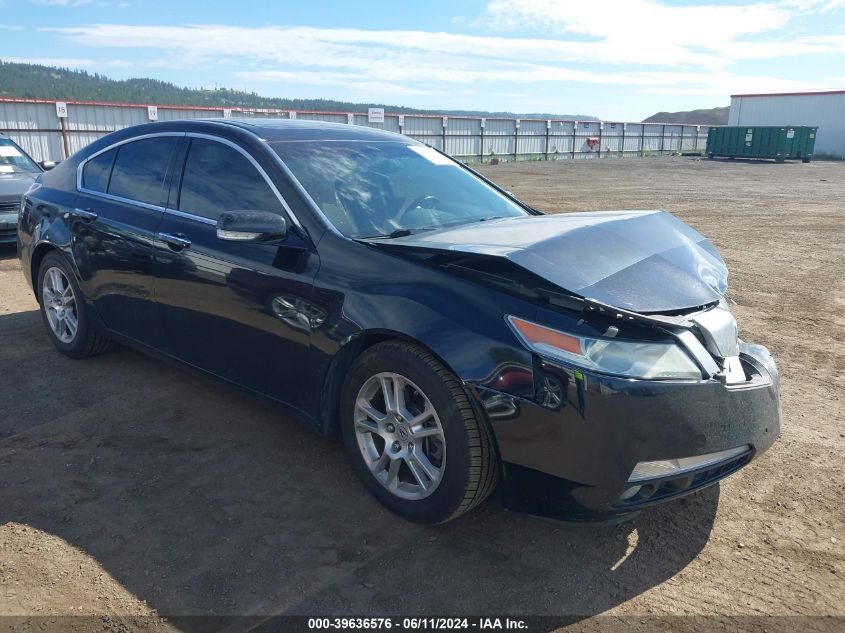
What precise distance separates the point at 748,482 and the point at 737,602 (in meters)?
1.01

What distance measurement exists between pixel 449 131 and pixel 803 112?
101ft

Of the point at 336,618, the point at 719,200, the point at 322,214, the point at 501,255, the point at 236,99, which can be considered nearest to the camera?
the point at 336,618

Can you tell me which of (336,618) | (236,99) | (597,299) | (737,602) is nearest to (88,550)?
(336,618)

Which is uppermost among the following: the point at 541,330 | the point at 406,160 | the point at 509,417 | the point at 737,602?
the point at 406,160

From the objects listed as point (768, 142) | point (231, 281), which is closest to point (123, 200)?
→ point (231, 281)

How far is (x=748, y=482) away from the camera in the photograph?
340 cm

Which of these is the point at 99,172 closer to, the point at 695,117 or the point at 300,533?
the point at 300,533

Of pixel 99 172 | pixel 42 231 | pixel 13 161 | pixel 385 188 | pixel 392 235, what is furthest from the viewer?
pixel 13 161

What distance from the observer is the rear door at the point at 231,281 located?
3281 mm

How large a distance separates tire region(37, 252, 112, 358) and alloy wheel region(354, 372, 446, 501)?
2.55m

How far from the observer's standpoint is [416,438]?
2932 millimetres

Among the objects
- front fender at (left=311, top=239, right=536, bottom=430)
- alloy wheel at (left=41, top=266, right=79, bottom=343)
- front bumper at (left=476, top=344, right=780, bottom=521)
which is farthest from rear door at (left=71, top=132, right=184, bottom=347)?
front bumper at (left=476, top=344, right=780, bottom=521)

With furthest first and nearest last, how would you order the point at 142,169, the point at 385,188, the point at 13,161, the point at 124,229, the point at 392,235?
the point at 13,161 < the point at 142,169 < the point at 124,229 < the point at 385,188 < the point at 392,235

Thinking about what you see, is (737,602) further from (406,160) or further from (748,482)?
(406,160)
